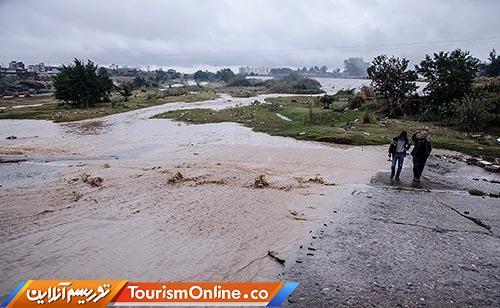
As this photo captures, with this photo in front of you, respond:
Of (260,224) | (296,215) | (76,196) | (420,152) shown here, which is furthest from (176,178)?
(420,152)

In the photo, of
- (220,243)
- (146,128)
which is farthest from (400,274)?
(146,128)

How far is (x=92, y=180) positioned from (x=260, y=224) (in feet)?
21.9

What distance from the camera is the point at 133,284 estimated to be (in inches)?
211

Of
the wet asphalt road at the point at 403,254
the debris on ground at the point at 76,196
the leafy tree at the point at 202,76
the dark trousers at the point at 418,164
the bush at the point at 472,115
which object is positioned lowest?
the wet asphalt road at the point at 403,254

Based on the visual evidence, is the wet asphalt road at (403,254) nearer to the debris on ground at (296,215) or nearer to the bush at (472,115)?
the debris on ground at (296,215)

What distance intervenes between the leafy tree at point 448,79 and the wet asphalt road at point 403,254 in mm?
17398

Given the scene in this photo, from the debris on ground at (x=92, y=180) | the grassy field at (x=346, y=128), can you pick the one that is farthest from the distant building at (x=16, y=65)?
the debris on ground at (x=92, y=180)

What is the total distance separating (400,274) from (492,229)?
3.99 m

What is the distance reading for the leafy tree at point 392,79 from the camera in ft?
88.9

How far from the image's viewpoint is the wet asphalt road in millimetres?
5113

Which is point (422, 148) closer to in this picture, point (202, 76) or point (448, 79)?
point (448, 79)

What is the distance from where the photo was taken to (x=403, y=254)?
648 centimetres

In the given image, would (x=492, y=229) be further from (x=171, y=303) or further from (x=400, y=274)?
(x=171, y=303)

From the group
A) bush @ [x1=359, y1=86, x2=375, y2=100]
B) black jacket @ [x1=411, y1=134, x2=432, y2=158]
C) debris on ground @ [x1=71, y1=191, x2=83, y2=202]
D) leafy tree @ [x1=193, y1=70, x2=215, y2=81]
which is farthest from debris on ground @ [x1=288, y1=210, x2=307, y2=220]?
leafy tree @ [x1=193, y1=70, x2=215, y2=81]
